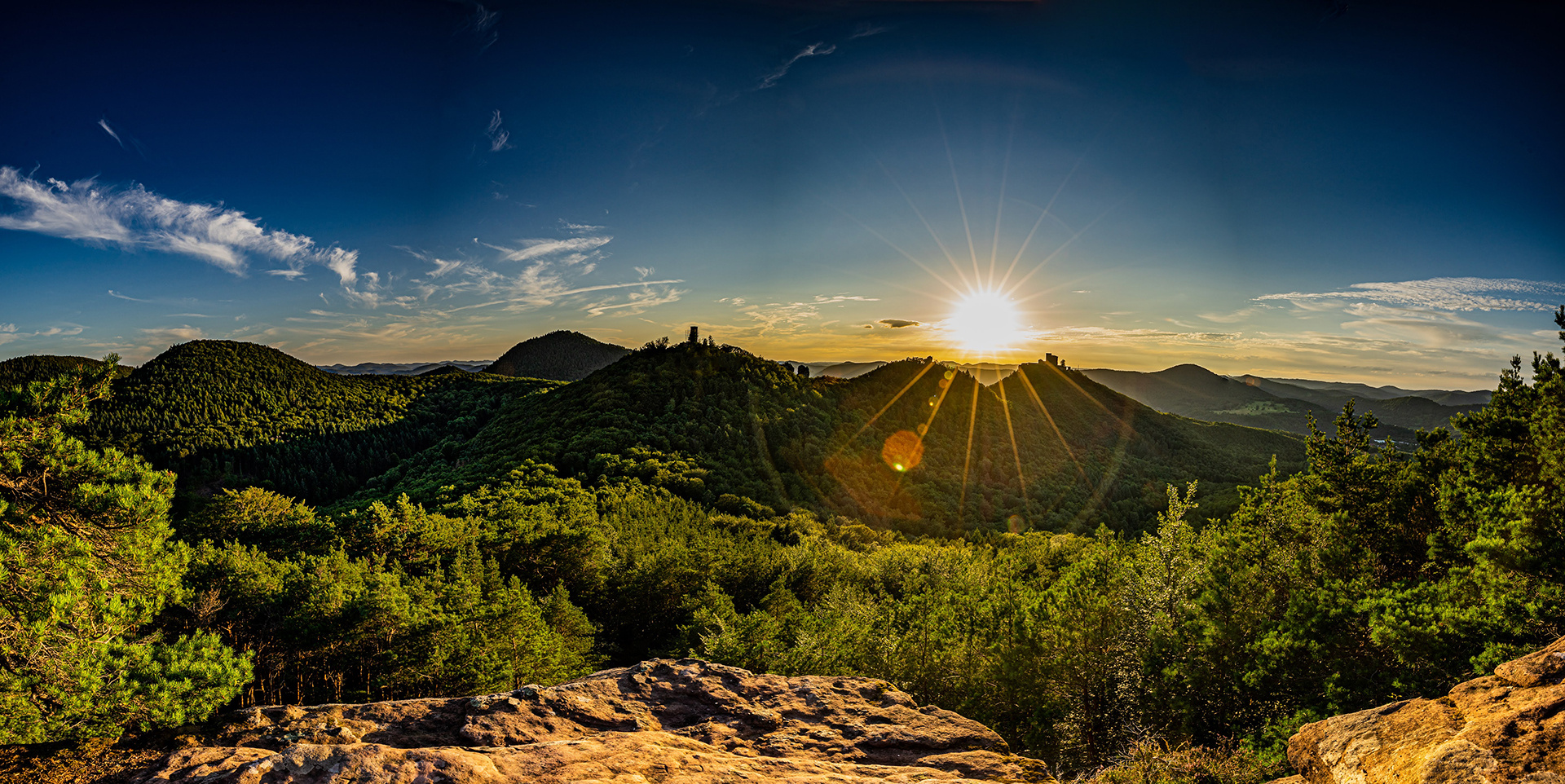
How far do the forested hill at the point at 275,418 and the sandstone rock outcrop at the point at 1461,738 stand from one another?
110 metres

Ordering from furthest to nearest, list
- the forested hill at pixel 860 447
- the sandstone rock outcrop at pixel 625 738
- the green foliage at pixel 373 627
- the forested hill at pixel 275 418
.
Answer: the forested hill at pixel 275 418
the forested hill at pixel 860 447
the green foliage at pixel 373 627
the sandstone rock outcrop at pixel 625 738

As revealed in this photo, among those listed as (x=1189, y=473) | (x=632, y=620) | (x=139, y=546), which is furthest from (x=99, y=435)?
(x=1189, y=473)

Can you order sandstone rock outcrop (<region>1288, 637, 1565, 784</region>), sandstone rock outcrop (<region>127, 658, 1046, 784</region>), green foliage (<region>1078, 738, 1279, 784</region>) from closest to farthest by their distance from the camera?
sandstone rock outcrop (<region>1288, 637, 1565, 784</region>)
sandstone rock outcrop (<region>127, 658, 1046, 784</region>)
green foliage (<region>1078, 738, 1279, 784</region>)

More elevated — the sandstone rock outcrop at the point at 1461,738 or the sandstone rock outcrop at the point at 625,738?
the sandstone rock outcrop at the point at 1461,738

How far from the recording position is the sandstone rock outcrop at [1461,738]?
6.48m

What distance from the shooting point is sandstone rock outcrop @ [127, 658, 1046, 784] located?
717 centimetres

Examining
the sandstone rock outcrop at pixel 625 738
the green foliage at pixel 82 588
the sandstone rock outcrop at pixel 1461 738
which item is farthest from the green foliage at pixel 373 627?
the sandstone rock outcrop at pixel 1461 738

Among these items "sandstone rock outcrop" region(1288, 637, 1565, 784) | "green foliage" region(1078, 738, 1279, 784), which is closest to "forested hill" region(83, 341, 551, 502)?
Result: "green foliage" region(1078, 738, 1279, 784)

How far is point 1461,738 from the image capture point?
23.2 ft

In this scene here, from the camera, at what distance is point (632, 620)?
33.8 m

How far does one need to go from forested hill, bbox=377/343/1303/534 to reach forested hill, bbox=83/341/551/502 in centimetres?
1595

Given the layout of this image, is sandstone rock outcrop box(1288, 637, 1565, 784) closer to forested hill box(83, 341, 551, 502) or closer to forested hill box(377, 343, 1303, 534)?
forested hill box(377, 343, 1303, 534)

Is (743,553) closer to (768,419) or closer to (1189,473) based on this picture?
(768,419)

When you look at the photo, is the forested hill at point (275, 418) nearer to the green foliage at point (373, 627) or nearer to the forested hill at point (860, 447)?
the forested hill at point (860, 447)
